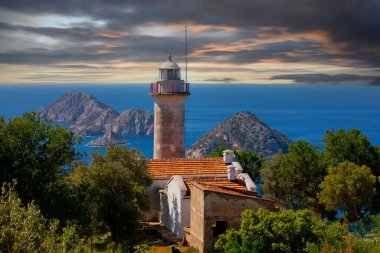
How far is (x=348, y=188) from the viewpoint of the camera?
85.8 feet

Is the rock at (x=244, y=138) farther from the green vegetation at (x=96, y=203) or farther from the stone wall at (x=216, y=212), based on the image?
the stone wall at (x=216, y=212)

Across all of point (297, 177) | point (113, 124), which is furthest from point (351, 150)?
point (113, 124)

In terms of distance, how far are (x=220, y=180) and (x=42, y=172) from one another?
10663 mm

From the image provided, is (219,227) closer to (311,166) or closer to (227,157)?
(227,157)

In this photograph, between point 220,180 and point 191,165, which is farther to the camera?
point 191,165

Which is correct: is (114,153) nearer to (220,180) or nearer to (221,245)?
(220,180)

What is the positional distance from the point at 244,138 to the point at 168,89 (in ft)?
206

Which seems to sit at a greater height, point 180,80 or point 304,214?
point 180,80

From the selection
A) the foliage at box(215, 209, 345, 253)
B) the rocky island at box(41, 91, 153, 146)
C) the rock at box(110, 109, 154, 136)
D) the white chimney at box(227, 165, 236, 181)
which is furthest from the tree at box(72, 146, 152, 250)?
the rock at box(110, 109, 154, 136)

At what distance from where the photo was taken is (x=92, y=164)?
79.0ft

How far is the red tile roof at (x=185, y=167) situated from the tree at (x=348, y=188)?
5801mm

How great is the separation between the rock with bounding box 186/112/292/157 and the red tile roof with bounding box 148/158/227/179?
56.0 metres

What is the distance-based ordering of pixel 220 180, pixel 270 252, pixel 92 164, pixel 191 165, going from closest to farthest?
pixel 270 252
pixel 92 164
pixel 220 180
pixel 191 165

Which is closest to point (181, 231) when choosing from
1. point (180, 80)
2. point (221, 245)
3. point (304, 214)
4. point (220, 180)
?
point (220, 180)
